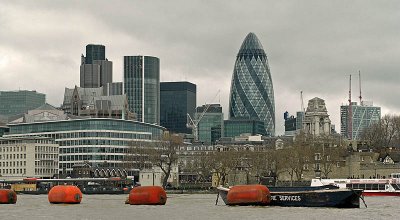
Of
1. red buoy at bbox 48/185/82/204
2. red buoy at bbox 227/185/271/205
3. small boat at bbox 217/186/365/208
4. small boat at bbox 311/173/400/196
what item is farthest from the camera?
small boat at bbox 311/173/400/196

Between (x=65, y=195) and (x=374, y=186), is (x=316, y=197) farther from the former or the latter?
(x=374, y=186)

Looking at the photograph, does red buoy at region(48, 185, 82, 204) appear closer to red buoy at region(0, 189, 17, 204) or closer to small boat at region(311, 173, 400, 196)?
red buoy at region(0, 189, 17, 204)

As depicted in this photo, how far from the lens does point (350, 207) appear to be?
121 metres

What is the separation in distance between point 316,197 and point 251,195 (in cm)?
834

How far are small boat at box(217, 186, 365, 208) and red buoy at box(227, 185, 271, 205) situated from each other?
2.20 meters

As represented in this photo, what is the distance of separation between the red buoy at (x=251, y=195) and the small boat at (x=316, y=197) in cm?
Answer: 220

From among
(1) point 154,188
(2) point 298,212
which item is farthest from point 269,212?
(1) point 154,188

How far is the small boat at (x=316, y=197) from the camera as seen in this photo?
12106cm

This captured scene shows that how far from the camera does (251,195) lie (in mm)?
122188

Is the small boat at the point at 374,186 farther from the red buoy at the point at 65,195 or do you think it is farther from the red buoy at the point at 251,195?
the red buoy at the point at 251,195

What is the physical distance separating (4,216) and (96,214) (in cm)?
1040

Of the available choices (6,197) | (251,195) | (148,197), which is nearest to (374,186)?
(148,197)

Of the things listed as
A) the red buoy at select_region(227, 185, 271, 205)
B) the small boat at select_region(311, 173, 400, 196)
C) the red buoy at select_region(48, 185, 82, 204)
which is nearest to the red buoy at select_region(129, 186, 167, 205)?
the red buoy at select_region(48, 185, 82, 204)

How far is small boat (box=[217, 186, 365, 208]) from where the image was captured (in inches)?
4766
